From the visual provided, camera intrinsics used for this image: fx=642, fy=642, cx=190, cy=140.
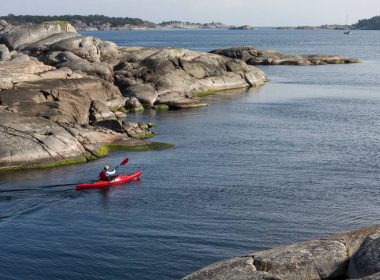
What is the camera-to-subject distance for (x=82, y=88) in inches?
2694

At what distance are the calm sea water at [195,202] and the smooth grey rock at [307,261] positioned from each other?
7295mm

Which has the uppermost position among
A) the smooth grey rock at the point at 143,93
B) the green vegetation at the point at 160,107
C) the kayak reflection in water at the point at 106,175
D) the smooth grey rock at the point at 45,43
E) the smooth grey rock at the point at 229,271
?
the smooth grey rock at the point at 45,43

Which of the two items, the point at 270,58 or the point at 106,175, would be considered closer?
the point at 106,175

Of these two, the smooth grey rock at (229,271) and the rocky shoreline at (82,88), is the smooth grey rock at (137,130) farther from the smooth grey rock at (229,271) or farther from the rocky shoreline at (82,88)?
the smooth grey rock at (229,271)

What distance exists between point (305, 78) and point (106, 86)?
5008cm

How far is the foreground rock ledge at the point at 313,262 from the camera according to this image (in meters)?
21.3

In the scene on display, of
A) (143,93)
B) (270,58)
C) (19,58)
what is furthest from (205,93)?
(270,58)

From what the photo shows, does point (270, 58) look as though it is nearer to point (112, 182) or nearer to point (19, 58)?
point (19, 58)

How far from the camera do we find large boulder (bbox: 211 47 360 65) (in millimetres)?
142087

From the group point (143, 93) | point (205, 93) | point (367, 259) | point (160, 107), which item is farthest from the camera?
point (205, 93)

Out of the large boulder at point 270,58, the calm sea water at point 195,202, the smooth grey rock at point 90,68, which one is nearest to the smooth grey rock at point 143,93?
the smooth grey rock at point 90,68

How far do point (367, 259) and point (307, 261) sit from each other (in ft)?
6.70

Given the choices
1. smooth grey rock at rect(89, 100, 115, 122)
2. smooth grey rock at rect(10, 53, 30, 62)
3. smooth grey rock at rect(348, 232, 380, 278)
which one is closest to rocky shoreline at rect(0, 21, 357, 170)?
smooth grey rock at rect(89, 100, 115, 122)

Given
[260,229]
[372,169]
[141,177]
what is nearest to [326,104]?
[372,169]
